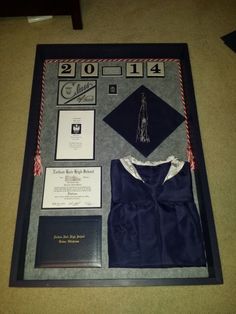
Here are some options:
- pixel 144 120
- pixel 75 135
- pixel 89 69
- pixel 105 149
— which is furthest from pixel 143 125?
pixel 89 69

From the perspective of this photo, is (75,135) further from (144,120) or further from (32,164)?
(144,120)

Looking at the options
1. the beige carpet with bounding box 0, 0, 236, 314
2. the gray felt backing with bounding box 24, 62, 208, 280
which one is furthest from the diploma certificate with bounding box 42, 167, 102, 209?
the beige carpet with bounding box 0, 0, 236, 314

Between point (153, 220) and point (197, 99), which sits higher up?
point (197, 99)

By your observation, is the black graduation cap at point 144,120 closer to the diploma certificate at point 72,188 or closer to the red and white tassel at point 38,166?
the diploma certificate at point 72,188

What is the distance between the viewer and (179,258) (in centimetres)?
118

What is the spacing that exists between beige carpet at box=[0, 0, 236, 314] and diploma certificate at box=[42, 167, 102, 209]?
156mm

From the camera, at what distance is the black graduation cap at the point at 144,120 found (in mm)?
1436

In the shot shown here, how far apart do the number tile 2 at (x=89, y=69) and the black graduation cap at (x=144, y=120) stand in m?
0.24

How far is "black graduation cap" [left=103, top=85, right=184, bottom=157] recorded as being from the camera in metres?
1.44

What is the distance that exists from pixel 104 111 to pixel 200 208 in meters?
0.67

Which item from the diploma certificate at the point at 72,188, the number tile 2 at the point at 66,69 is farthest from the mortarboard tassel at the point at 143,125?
the number tile 2 at the point at 66,69

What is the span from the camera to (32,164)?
1.37m

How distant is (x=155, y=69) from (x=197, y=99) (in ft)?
0.92

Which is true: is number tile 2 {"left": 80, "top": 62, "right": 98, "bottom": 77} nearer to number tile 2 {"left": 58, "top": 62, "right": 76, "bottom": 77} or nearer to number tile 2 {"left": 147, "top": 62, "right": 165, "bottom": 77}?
number tile 2 {"left": 58, "top": 62, "right": 76, "bottom": 77}
